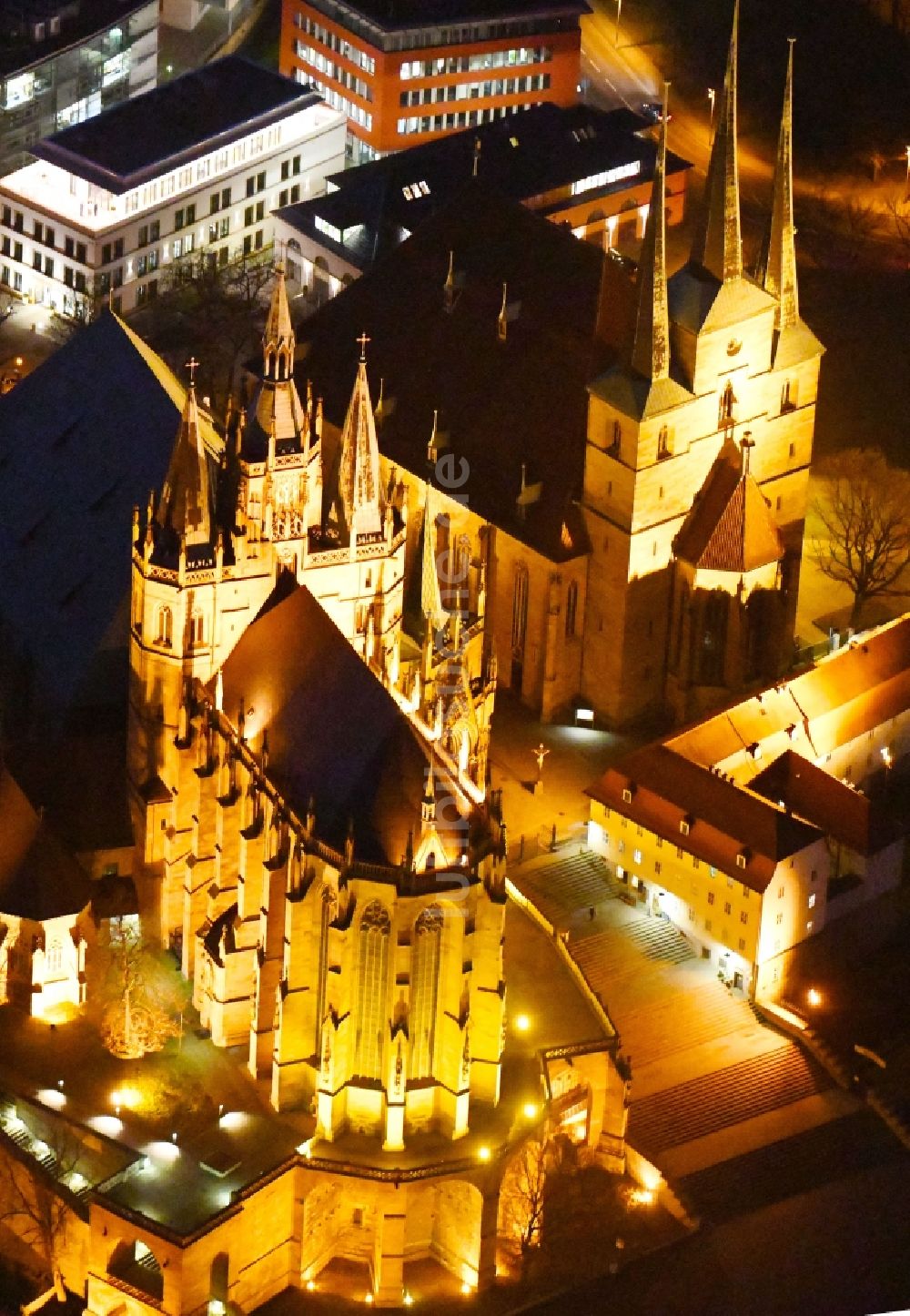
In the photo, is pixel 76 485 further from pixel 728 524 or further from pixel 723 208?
pixel 723 208

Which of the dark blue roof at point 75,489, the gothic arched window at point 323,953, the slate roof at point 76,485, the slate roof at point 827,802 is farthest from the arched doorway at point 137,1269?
the slate roof at point 827,802

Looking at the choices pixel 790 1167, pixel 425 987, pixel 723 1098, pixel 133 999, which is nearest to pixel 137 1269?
pixel 133 999

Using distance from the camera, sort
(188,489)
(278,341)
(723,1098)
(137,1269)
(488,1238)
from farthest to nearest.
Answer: (278,341), (723,1098), (188,489), (488,1238), (137,1269)

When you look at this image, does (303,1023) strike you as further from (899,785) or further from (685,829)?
(899,785)

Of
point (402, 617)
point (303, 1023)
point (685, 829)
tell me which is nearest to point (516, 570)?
point (402, 617)

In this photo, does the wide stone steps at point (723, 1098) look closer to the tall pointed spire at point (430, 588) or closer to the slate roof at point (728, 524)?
the tall pointed spire at point (430, 588)
